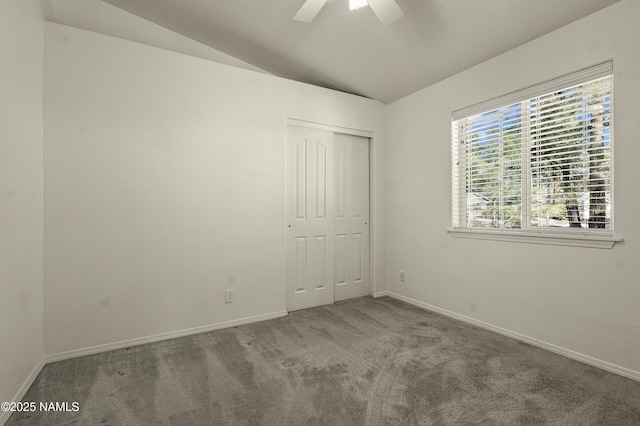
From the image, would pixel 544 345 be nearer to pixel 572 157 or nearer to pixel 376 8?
pixel 572 157

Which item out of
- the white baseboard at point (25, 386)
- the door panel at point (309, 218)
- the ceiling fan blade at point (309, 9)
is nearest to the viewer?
the white baseboard at point (25, 386)

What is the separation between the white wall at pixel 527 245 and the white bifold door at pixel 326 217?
43 cm

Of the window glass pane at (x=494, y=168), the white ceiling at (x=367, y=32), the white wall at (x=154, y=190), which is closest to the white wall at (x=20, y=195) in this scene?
the white wall at (x=154, y=190)

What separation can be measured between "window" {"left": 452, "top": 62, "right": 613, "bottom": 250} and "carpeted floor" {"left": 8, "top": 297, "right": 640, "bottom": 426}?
1052mm

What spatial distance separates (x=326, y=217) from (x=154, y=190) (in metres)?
1.83

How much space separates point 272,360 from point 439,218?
2.25 meters

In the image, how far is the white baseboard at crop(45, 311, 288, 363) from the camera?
2.40 m

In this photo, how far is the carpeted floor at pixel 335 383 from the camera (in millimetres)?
1722

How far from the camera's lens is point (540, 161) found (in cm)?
263

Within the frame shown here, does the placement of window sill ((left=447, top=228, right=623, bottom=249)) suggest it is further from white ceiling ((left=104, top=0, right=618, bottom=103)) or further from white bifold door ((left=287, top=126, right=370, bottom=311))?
white ceiling ((left=104, top=0, right=618, bottom=103))

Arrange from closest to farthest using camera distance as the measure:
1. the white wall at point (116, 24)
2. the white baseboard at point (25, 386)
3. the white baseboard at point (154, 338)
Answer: the white baseboard at point (25, 386)
the white baseboard at point (154, 338)
the white wall at point (116, 24)

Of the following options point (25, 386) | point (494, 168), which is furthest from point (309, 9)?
point (25, 386)

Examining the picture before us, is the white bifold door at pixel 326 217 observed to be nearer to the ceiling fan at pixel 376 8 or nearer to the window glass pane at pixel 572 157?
the ceiling fan at pixel 376 8

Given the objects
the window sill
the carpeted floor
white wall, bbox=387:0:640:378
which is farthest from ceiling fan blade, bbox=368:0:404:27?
the carpeted floor
